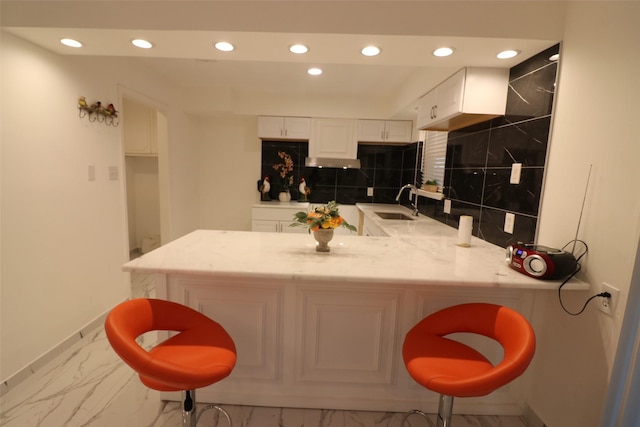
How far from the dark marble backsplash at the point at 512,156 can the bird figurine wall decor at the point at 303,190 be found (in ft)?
7.89

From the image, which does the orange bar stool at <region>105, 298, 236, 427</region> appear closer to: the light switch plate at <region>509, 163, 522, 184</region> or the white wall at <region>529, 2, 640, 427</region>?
the white wall at <region>529, 2, 640, 427</region>

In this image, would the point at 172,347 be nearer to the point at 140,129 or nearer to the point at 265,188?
the point at 265,188

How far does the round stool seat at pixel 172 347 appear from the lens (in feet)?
3.22

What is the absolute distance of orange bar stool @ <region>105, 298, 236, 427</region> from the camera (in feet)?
3.22

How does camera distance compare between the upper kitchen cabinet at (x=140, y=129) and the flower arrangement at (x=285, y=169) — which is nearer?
the upper kitchen cabinet at (x=140, y=129)

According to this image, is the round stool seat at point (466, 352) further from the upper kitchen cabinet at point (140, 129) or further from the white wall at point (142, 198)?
the white wall at point (142, 198)

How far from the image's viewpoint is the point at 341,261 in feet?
5.04

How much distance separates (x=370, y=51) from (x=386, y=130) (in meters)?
2.44

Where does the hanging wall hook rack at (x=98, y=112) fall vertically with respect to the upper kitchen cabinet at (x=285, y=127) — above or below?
below

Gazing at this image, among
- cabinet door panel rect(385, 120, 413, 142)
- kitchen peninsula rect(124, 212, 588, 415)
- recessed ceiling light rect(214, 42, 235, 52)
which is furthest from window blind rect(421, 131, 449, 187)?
recessed ceiling light rect(214, 42, 235, 52)

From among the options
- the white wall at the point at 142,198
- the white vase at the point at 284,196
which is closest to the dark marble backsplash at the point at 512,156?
the white vase at the point at 284,196

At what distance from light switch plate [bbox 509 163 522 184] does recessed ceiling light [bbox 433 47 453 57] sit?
0.82m

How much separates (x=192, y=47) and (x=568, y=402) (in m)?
2.84

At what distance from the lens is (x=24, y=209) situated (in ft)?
6.14
